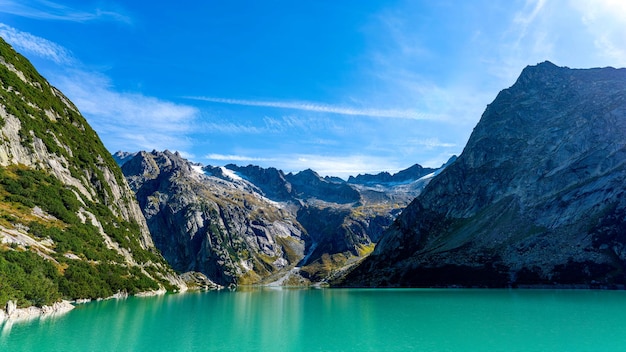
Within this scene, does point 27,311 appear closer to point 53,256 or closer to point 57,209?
point 53,256

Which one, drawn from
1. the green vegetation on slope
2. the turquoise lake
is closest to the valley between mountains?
the green vegetation on slope

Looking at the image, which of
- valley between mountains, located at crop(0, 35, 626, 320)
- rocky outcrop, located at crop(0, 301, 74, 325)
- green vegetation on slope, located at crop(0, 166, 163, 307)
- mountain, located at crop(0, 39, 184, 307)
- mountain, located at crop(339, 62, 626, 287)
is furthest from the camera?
mountain, located at crop(339, 62, 626, 287)

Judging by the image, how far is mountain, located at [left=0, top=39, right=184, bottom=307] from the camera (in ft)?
218

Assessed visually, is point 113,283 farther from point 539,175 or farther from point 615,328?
point 539,175

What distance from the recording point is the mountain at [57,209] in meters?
66.3

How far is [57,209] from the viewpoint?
312ft

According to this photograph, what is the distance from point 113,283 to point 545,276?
5516 inches

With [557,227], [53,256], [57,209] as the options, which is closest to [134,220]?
[57,209]

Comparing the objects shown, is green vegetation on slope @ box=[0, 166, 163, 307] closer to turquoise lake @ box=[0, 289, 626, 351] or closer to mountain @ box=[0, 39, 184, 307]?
mountain @ box=[0, 39, 184, 307]

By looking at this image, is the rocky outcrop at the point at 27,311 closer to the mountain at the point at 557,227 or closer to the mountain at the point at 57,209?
the mountain at the point at 57,209

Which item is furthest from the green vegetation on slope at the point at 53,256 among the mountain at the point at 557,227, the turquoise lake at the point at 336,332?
the mountain at the point at 557,227

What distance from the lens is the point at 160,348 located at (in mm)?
36406

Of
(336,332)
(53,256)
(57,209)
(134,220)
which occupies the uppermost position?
(134,220)

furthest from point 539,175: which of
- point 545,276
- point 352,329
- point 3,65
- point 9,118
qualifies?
point 3,65
